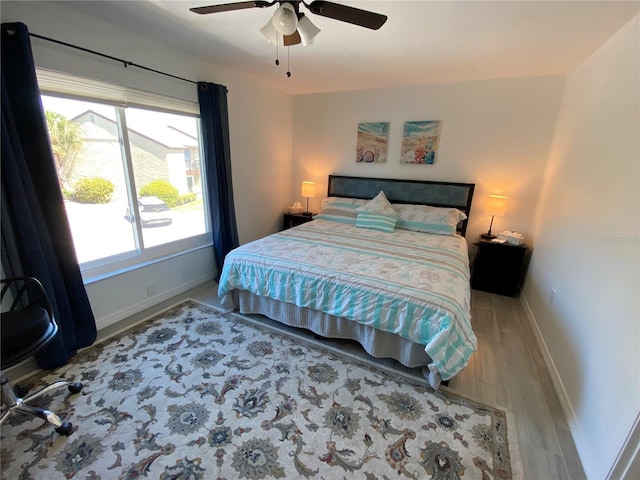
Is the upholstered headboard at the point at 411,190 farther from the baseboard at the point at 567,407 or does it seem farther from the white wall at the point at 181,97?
the baseboard at the point at 567,407

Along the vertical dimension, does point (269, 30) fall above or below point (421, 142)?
above

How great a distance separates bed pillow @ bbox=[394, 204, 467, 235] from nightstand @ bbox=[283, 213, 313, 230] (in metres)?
1.46

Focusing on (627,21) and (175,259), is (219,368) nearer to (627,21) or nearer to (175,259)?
(175,259)

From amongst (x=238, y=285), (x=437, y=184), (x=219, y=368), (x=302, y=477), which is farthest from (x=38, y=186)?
(x=437, y=184)

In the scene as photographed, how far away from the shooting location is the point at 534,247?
10.5 feet

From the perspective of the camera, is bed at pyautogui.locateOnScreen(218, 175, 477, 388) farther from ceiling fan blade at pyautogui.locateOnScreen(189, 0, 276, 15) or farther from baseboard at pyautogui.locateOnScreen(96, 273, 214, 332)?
ceiling fan blade at pyautogui.locateOnScreen(189, 0, 276, 15)

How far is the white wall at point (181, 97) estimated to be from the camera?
76.3 inches

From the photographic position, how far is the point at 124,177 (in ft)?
8.33

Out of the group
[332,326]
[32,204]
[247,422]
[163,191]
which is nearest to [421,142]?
[332,326]

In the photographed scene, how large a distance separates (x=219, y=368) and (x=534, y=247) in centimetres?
354

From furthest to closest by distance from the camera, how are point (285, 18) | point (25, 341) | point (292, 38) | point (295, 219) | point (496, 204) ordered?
1. point (295, 219)
2. point (496, 204)
3. point (292, 38)
4. point (285, 18)
5. point (25, 341)

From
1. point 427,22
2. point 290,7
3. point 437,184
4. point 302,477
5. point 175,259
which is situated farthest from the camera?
point 437,184

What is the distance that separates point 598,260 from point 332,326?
6.06 feet

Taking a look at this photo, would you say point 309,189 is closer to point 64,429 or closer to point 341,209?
point 341,209
